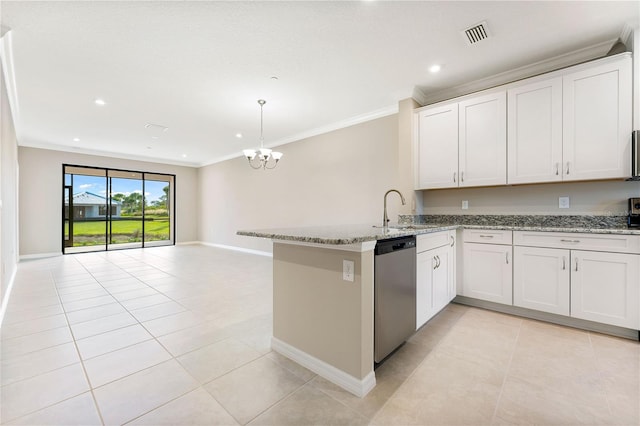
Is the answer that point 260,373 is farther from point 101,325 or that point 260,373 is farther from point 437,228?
point 437,228

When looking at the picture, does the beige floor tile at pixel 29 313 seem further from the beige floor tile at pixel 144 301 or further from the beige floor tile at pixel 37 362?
the beige floor tile at pixel 37 362

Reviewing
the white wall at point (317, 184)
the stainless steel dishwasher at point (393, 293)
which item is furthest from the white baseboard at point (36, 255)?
the stainless steel dishwasher at point (393, 293)

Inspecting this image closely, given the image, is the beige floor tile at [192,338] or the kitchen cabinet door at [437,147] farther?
the kitchen cabinet door at [437,147]

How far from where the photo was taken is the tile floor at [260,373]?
Answer: 57.9 inches

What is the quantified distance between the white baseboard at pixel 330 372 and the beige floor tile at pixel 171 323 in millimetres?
1106

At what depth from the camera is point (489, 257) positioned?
301cm

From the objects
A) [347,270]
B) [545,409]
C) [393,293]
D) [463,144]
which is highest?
[463,144]

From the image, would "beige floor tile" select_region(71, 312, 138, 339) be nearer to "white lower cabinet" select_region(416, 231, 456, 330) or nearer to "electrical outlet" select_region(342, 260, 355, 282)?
"electrical outlet" select_region(342, 260, 355, 282)

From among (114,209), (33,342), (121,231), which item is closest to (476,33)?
(33,342)

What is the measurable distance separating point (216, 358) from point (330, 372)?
2.98 ft

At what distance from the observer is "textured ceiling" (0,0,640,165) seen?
2217mm

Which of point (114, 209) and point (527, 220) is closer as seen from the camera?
point (527, 220)

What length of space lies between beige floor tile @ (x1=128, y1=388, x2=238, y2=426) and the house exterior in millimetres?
8081

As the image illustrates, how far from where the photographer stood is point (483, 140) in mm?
3203
